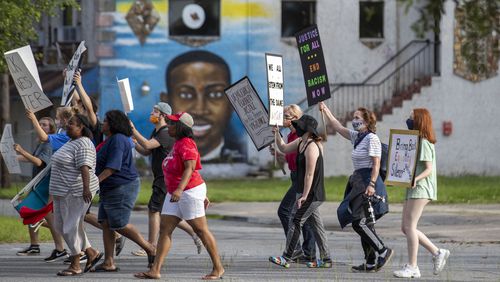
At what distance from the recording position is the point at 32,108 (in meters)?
15.5

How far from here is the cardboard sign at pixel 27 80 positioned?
1551 centimetres

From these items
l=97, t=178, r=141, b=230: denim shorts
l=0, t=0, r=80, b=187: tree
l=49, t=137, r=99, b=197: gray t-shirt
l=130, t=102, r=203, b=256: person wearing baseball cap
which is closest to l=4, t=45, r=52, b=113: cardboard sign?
l=130, t=102, r=203, b=256: person wearing baseball cap

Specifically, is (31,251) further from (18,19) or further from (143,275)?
(18,19)

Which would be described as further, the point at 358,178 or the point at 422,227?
the point at 422,227

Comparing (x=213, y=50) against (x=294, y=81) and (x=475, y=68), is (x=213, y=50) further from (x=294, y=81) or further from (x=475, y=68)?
(x=475, y=68)

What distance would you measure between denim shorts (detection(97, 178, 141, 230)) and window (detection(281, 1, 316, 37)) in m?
25.0

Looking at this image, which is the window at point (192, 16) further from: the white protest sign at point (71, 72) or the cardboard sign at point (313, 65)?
the cardboard sign at point (313, 65)

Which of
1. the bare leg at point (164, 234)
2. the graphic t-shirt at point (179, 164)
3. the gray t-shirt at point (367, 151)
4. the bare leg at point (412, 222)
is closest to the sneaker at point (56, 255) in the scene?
the bare leg at point (164, 234)

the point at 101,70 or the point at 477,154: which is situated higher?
the point at 101,70

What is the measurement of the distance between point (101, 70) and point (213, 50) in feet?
10.8

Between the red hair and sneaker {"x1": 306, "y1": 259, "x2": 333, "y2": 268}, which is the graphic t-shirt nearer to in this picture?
sneaker {"x1": 306, "y1": 259, "x2": 333, "y2": 268}

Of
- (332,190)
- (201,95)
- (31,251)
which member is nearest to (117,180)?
(31,251)

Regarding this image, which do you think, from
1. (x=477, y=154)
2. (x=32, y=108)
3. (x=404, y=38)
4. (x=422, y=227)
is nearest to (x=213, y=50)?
(x=404, y=38)

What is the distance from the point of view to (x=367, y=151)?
1377cm
